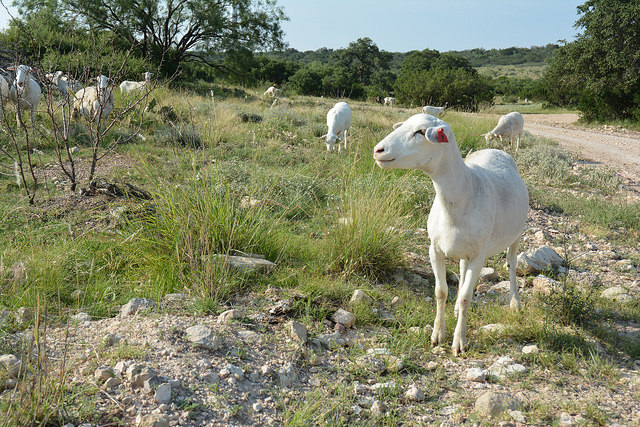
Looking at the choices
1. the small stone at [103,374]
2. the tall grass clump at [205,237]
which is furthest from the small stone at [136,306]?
the small stone at [103,374]

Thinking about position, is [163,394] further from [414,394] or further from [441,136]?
[441,136]

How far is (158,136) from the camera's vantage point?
976 centimetres

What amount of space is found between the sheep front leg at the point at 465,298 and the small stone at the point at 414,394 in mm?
576

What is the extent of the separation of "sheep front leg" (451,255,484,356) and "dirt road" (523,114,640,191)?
8.12 metres

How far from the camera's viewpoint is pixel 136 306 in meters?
3.22

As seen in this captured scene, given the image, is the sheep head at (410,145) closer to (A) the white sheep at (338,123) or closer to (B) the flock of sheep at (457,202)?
(B) the flock of sheep at (457,202)

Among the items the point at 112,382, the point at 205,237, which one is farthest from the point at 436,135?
the point at 112,382

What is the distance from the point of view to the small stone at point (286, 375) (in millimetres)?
2688

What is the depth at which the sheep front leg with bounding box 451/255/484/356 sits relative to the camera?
3.08 meters

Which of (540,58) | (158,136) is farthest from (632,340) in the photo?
(540,58)

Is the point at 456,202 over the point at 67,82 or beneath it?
beneath

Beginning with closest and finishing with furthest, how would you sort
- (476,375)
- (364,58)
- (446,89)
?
(476,375) → (446,89) → (364,58)

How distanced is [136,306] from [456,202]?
2.32m

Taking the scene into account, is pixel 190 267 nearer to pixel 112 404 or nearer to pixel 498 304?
pixel 112 404
